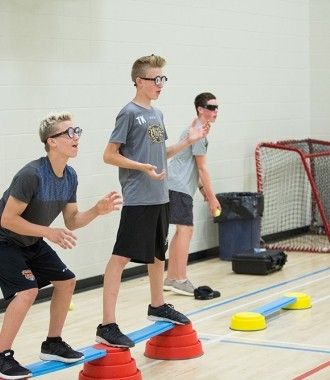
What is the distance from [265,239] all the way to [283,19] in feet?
10.1

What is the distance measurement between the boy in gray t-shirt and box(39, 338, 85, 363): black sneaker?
0.44m

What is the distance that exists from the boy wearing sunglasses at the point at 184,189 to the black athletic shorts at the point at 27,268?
128 inches

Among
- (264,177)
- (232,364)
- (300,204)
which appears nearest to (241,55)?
(264,177)

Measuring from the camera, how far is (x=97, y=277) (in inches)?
350

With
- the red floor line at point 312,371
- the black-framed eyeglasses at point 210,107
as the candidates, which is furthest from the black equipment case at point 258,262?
the red floor line at point 312,371

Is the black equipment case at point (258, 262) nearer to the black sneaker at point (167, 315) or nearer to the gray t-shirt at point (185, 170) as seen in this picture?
the gray t-shirt at point (185, 170)

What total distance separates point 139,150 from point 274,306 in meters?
2.11

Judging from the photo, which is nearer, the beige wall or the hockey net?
the beige wall

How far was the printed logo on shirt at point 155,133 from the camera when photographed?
5.85 m

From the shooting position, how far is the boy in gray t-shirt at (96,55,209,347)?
5.67 m

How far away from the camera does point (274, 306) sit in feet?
23.4

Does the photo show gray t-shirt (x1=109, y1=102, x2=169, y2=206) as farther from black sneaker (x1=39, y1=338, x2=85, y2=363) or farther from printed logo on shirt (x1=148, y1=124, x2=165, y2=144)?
black sneaker (x1=39, y1=338, x2=85, y2=363)

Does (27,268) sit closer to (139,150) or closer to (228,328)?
(139,150)

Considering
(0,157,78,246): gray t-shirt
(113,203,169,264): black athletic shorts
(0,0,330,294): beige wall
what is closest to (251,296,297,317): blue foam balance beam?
(113,203,169,264): black athletic shorts
